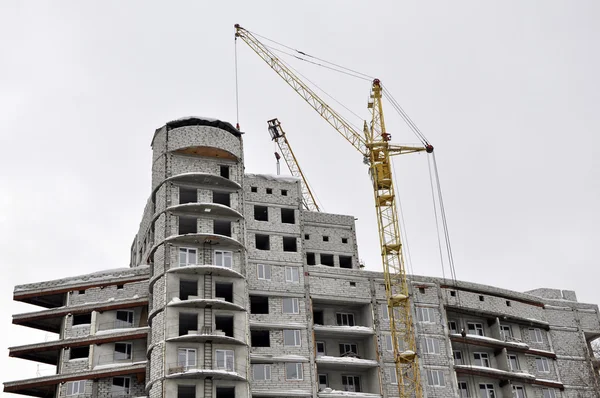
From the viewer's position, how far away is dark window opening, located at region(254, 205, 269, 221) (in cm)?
9294

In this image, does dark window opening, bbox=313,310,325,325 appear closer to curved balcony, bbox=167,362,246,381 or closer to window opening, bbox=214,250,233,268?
window opening, bbox=214,250,233,268

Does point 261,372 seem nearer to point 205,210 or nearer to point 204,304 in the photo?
point 204,304

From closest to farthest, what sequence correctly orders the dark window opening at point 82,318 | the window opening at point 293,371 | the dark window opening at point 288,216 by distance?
1. the window opening at point 293,371
2. the dark window opening at point 82,318
3. the dark window opening at point 288,216

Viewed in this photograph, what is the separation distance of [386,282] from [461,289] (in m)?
11.7

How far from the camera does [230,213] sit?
3406 inches

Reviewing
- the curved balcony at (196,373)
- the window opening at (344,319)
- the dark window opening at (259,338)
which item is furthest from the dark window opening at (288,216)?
the curved balcony at (196,373)

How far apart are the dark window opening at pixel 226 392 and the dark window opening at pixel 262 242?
60.7 feet

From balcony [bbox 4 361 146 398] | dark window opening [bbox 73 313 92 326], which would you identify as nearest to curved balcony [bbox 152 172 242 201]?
dark window opening [bbox 73 313 92 326]

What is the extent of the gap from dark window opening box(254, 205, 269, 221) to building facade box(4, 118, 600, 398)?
0.42 feet

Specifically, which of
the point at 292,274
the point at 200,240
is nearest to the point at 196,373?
the point at 200,240

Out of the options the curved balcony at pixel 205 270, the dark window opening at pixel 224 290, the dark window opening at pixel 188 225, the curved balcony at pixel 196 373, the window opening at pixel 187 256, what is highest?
the dark window opening at pixel 188 225

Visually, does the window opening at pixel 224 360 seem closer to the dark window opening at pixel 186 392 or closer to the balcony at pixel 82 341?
the dark window opening at pixel 186 392

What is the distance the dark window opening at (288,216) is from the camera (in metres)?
93.9

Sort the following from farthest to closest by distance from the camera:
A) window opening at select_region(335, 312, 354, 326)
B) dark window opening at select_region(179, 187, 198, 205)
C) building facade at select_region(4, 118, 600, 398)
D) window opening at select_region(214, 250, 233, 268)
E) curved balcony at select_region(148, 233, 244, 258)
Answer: window opening at select_region(335, 312, 354, 326) → dark window opening at select_region(179, 187, 198, 205) → window opening at select_region(214, 250, 233, 268) → curved balcony at select_region(148, 233, 244, 258) → building facade at select_region(4, 118, 600, 398)
